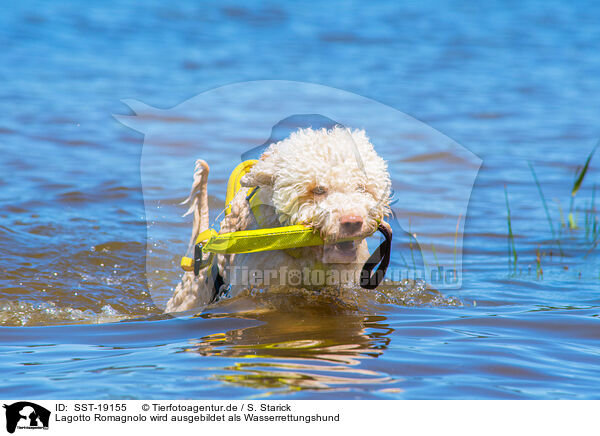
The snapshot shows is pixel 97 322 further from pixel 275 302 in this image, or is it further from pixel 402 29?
pixel 402 29

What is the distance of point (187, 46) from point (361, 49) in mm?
5149

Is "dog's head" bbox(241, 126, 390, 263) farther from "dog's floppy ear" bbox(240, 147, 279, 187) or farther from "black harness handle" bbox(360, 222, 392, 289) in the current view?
"black harness handle" bbox(360, 222, 392, 289)

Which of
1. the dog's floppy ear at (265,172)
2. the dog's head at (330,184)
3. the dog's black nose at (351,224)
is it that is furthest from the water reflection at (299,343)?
the dog's floppy ear at (265,172)

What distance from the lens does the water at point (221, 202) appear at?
411cm

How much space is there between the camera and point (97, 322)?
219 inches

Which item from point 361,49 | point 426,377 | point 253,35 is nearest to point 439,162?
point 426,377

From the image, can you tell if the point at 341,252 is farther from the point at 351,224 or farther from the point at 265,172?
the point at 265,172

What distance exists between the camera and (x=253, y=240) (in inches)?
185
